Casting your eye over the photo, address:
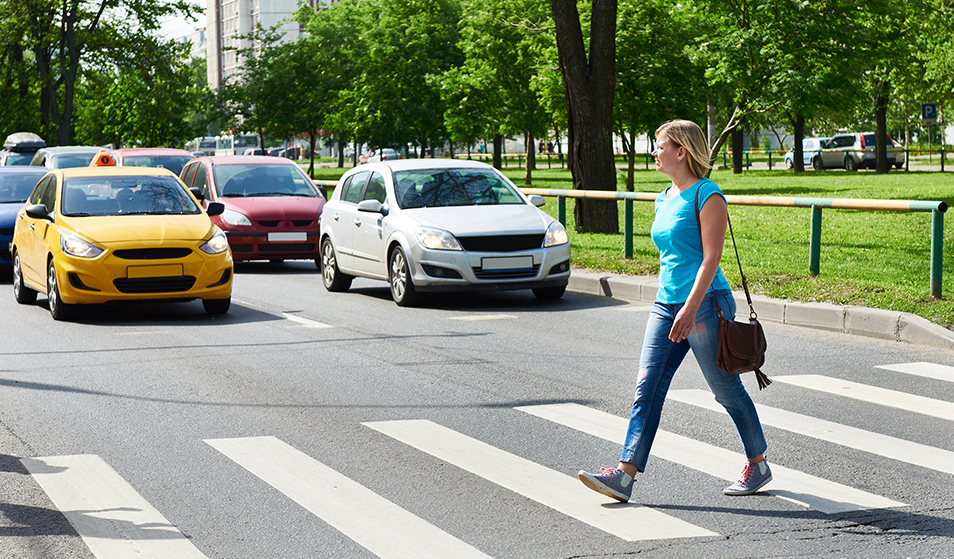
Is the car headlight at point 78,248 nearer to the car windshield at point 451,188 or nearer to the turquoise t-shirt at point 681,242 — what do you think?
the car windshield at point 451,188

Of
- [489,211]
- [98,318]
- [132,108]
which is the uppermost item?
[132,108]

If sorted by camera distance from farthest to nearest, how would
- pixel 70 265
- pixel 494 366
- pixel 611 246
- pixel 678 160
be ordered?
pixel 611 246 → pixel 70 265 → pixel 494 366 → pixel 678 160

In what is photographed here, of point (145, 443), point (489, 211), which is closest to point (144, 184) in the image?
point (489, 211)

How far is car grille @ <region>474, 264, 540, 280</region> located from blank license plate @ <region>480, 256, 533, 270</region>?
4cm

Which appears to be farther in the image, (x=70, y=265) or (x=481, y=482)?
(x=70, y=265)

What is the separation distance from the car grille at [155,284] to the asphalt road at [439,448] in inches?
38.0

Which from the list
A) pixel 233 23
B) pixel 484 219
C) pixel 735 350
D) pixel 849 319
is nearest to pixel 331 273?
pixel 484 219

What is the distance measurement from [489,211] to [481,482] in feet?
25.3

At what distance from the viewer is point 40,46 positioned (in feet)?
156

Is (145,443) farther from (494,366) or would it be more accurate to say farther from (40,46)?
(40,46)

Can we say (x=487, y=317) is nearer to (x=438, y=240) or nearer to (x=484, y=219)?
(x=438, y=240)

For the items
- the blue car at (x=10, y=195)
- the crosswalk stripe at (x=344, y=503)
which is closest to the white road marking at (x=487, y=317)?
the crosswalk stripe at (x=344, y=503)

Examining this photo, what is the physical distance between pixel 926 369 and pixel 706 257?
4.14 metres

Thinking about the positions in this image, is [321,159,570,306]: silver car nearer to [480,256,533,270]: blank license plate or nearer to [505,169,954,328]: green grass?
[480,256,533,270]: blank license plate
